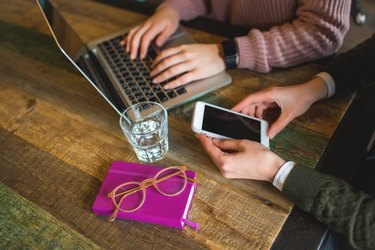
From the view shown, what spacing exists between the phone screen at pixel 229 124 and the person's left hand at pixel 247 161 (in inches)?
1.2

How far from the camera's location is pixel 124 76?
0.85 metres

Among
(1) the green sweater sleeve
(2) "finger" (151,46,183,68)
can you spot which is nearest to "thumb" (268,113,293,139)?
(1) the green sweater sleeve

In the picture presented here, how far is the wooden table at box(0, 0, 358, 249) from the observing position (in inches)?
22.5

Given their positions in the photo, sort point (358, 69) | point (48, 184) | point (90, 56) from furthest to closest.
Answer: point (90, 56) → point (358, 69) → point (48, 184)

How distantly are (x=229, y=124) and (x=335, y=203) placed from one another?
0.81ft

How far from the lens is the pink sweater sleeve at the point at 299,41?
32.4 inches

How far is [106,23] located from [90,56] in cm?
20

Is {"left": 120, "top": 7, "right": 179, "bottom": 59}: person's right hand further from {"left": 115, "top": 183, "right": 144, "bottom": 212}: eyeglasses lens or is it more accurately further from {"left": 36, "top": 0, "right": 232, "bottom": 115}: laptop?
{"left": 115, "top": 183, "right": 144, "bottom": 212}: eyeglasses lens

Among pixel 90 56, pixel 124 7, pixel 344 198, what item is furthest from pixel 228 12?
pixel 344 198

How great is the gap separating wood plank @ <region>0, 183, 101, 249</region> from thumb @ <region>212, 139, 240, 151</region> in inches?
Answer: 11.4

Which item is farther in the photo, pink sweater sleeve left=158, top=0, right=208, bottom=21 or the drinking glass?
pink sweater sleeve left=158, top=0, right=208, bottom=21

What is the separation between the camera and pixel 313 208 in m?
0.56

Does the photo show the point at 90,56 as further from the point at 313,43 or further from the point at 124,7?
the point at 313,43

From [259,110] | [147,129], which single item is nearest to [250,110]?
[259,110]
